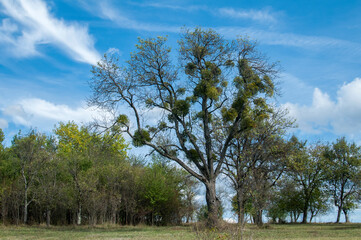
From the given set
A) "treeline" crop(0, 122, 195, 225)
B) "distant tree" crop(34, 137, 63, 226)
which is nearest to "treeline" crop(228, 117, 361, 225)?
"treeline" crop(0, 122, 195, 225)

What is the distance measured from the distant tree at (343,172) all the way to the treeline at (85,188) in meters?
16.4

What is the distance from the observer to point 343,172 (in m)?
37.4

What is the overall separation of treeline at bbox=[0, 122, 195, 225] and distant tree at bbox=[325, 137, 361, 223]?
645 inches

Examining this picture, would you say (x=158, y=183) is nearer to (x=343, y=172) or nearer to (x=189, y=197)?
(x=189, y=197)

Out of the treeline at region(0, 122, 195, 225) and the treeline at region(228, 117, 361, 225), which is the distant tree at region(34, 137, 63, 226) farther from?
the treeline at region(228, 117, 361, 225)

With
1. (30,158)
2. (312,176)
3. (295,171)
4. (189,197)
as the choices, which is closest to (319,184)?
(312,176)

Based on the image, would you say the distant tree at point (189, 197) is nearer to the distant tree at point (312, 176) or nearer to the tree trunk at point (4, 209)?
the distant tree at point (312, 176)

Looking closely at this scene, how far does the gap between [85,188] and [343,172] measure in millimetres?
28233

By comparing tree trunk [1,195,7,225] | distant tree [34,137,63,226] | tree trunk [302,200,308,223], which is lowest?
tree trunk [302,200,308,223]

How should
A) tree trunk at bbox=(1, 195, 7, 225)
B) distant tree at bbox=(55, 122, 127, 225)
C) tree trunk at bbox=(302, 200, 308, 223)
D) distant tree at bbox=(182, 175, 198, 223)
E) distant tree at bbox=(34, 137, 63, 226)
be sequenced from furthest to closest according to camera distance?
tree trunk at bbox=(302, 200, 308, 223)
distant tree at bbox=(182, 175, 198, 223)
distant tree at bbox=(34, 137, 63, 226)
tree trunk at bbox=(1, 195, 7, 225)
distant tree at bbox=(55, 122, 127, 225)

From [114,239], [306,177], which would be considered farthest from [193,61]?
[306,177]

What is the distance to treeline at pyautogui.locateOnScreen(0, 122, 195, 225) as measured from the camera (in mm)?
27625

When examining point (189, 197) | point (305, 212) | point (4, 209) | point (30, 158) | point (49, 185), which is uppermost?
point (30, 158)

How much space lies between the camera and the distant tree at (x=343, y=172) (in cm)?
3709
